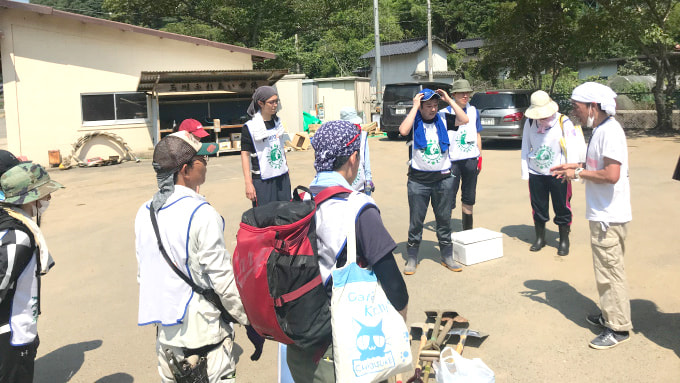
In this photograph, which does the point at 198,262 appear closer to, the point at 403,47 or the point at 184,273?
the point at 184,273

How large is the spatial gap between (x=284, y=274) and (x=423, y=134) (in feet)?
12.7

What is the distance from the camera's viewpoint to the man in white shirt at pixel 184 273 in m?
2.65

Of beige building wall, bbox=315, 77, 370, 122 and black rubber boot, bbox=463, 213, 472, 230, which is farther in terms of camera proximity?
beige building wall, bbox=315, 77, 370, 122

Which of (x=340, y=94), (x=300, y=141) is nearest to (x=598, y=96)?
(x=300, y=141)

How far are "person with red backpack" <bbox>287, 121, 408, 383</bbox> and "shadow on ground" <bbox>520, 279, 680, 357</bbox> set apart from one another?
2972 millimetres

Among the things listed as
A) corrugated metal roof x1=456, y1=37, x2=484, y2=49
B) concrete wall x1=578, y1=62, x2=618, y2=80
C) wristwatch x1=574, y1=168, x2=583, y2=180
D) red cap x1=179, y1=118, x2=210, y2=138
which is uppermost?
corrugated metal roof x1=456, y1=37, x2=484, y2=49

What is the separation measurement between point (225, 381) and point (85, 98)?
15.9 m

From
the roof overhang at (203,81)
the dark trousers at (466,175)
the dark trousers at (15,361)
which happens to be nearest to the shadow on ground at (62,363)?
the dark trousers at (15,361)

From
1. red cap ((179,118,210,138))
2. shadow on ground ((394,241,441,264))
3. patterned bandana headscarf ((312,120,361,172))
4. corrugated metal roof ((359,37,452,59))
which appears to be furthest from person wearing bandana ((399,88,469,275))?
corrugated metal roof ((359,37,452,59))

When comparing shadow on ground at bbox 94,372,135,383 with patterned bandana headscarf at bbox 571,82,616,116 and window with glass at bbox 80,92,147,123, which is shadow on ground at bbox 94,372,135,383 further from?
window with glass at bbox 80,92,147,123

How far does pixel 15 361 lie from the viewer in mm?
2914

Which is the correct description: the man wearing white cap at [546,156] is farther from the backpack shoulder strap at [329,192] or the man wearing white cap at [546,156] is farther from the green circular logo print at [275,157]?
the backpack shoulder strap at [329,192]

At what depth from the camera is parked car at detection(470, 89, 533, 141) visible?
15742 millimetres

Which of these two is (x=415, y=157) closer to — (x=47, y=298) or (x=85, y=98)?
(x=47, y=298)
